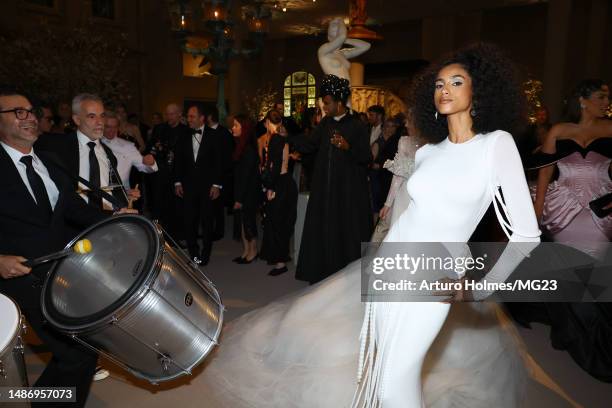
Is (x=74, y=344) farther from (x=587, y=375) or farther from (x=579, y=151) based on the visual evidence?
(x=579, y=151)

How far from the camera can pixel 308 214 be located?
4.66 metres

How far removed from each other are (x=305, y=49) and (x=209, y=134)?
17881 millimetres

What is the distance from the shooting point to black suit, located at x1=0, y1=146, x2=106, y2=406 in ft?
7.78

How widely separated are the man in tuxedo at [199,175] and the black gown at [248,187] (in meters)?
0.26

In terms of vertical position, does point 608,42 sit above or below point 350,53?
above

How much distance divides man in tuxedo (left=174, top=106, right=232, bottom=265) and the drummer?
305cm

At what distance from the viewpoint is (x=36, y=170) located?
8.36 ft

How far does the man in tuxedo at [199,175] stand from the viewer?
5.66 m

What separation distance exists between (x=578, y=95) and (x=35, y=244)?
397cm

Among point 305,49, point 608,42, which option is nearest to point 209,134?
point 608,42

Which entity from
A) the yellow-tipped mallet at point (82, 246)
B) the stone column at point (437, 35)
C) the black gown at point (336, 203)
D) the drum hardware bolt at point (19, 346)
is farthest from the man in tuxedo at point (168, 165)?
→ the stone column at point (437, 35)

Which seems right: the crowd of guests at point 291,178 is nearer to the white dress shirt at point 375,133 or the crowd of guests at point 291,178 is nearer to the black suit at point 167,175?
the black suit at point 167,175

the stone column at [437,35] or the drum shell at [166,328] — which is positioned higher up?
the stone column at [437,35]

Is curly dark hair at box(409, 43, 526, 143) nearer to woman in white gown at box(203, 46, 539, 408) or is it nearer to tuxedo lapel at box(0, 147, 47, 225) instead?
woman in white gown at box(203, 46, 539, 408)
